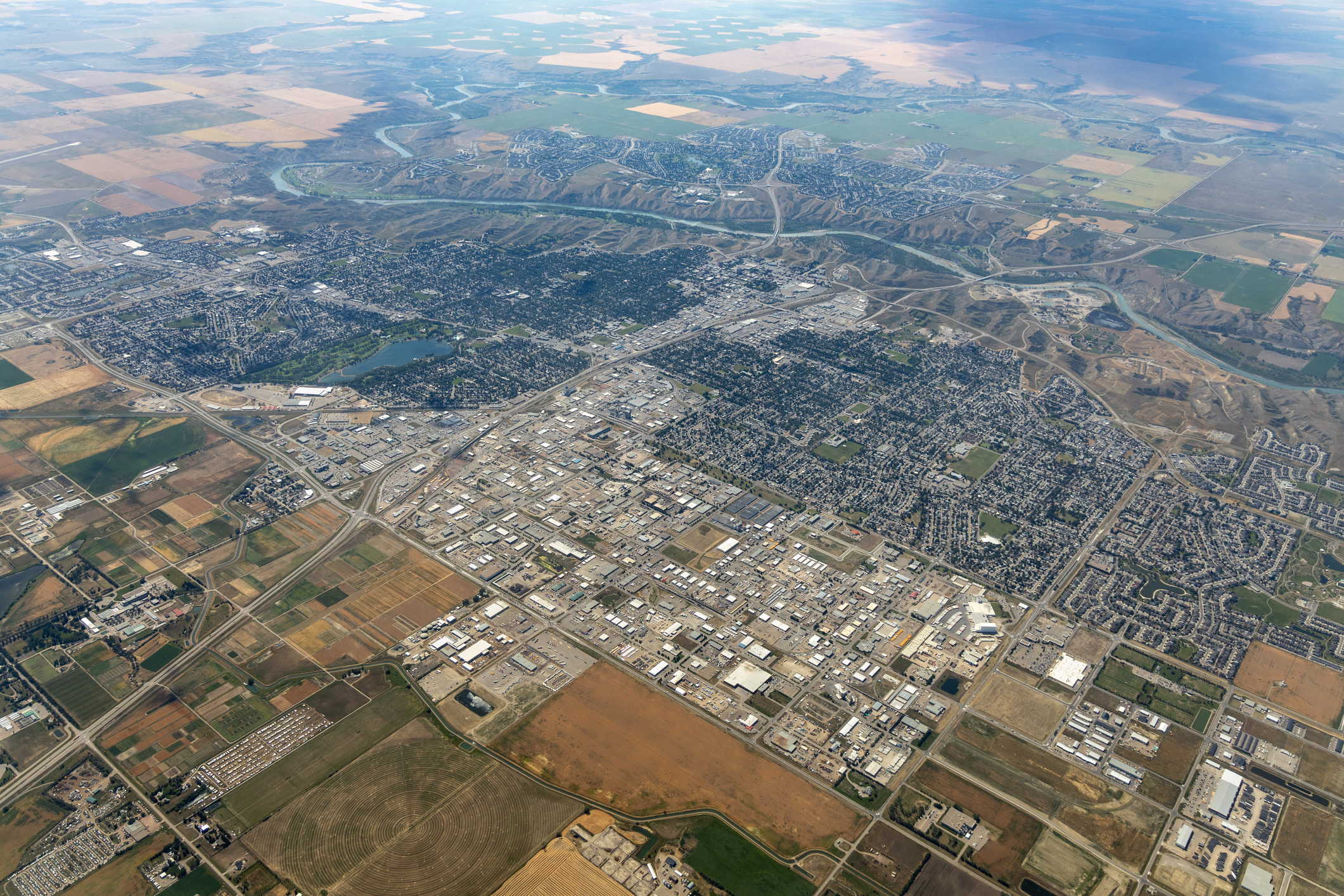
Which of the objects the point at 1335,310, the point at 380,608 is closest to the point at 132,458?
the point at 380,608

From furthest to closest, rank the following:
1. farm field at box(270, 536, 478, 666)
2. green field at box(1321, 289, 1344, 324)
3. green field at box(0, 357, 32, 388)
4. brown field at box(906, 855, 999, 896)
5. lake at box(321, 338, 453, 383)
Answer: green field at box(1321, 289, 1344, 324) → lake at box(321, 338, 453, 383) → green field at box(0, 357, 32, 388) → farm field at box(270, 536, 478, 666) → brown field at box(906, 855, 999, 896)

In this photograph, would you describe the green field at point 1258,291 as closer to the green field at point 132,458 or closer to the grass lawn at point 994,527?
the grass lawn at point 994,527

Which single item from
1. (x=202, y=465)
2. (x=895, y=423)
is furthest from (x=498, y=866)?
(x=895, y=423)

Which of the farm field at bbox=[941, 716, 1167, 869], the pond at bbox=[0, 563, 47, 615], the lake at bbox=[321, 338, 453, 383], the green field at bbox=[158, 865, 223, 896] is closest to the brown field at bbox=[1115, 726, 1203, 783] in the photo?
the farm field at bbox=[941, 716, 1167, 869]

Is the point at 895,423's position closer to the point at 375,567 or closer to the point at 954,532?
the point at 954,532

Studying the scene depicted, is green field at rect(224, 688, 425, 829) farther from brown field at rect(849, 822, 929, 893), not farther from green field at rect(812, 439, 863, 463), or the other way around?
green field at rect(812, 439, 863, 463)

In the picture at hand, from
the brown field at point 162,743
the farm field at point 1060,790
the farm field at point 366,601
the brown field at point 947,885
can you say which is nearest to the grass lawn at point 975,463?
the farm field at point 1060,790
